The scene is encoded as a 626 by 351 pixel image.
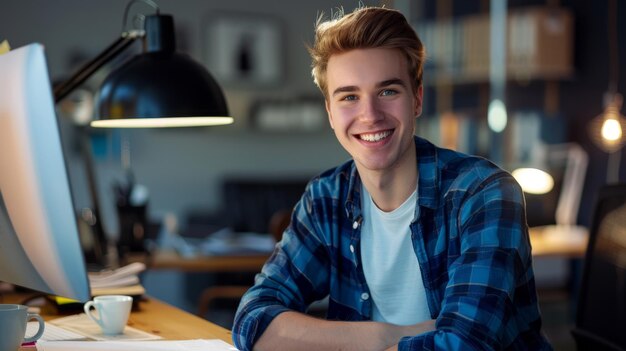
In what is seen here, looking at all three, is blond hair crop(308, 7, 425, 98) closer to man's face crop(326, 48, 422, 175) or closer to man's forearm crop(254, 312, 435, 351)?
man's face crop(326, 48, 422, 175)

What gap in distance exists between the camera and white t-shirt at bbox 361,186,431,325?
1869mm

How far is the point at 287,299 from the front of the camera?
6.35 feet

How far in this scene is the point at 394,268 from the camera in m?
1.89

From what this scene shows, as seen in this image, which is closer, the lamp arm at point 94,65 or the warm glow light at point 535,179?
the lamp arm at point 94,65

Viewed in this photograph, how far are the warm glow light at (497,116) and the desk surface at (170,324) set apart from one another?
160 inches

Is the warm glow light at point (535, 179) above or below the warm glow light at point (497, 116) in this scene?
below

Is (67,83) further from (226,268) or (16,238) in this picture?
(226,268)

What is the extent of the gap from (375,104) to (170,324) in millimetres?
644

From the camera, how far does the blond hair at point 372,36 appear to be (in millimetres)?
1894

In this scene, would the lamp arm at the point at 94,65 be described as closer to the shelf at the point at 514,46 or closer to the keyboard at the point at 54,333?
the keyboard at the point at 54,333

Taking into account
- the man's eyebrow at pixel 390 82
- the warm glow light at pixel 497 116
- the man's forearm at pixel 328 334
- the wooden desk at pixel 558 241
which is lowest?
the wooden desk at pixel 558 241

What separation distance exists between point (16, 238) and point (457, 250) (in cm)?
91

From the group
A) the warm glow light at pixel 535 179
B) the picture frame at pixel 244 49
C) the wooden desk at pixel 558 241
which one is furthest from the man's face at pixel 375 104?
the picture frame at pixel 244 49

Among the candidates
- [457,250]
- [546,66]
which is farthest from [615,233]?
[546,66]
